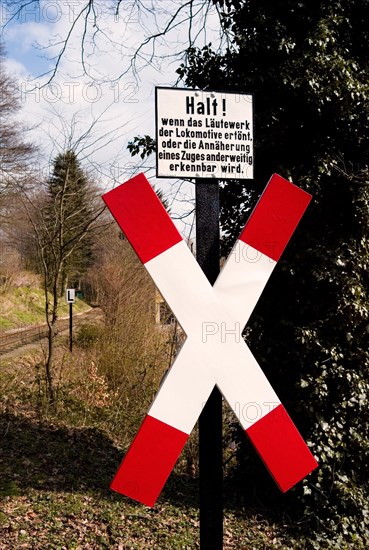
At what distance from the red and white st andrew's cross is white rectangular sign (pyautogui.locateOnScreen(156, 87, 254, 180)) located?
0.20 meters

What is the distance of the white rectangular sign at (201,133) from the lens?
173cm

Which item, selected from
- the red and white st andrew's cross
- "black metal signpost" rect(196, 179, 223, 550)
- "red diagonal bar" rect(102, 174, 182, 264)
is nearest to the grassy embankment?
"black metal signpost" rect(196, 179, 223, 550)

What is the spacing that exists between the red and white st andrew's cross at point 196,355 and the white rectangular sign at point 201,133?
20cm

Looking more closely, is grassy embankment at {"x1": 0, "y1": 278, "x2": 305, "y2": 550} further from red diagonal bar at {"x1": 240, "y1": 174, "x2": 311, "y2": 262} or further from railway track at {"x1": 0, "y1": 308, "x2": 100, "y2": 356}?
railway track at {"x1": 0, "y1": 308, "x2": 100, "y2": 356}

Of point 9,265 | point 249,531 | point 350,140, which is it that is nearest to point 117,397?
point 249,531

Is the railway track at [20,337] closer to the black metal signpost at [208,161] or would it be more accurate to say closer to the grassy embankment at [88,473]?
the grassy embankment at [88,473]

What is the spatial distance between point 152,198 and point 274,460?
889mm

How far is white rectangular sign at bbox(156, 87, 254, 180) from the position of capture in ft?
5.69

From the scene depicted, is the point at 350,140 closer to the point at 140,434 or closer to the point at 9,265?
the point at 140,434

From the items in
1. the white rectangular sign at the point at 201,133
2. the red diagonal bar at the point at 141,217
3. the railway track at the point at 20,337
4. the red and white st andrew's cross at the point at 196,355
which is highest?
the white rectangular sign at the point at 201,133

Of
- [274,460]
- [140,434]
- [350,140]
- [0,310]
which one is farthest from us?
[0,310]

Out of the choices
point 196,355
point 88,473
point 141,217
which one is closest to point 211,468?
point 196,355

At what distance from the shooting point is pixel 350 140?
4.43 meters

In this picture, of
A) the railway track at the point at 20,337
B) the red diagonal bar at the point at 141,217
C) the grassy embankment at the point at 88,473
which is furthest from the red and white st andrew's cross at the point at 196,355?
the railway track at the point at 20,337
